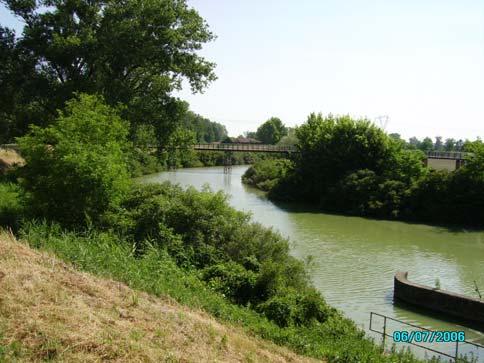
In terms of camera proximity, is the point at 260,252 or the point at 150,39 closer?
the point at 260,252

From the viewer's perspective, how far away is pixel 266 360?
29.8 feet

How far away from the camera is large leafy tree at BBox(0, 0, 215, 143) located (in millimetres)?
30266

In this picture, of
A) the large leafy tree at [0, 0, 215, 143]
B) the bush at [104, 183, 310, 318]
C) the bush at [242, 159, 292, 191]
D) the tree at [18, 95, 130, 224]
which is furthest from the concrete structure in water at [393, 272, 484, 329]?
the bush at [242, 159, 292, 191]

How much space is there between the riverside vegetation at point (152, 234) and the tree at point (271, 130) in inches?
5116

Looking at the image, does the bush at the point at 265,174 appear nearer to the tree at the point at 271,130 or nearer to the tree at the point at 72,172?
the tree at the point at 72,172

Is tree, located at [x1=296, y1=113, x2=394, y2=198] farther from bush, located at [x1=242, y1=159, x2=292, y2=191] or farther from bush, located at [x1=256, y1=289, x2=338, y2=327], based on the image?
bush, located at [x1=256, y1=289, x2=338, y2=327]

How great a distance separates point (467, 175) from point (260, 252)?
3185cm

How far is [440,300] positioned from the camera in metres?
18.8

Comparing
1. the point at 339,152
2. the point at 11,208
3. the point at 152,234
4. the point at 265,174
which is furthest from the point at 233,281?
the point at 265,174

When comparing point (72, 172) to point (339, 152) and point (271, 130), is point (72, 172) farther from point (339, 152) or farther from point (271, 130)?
point (271, 130)

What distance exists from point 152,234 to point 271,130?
448ft

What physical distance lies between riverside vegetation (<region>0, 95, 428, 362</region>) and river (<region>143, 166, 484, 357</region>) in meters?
3.09

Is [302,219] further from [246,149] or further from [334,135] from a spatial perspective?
[246,149]

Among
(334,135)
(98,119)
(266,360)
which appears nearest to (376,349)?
(266,360)
